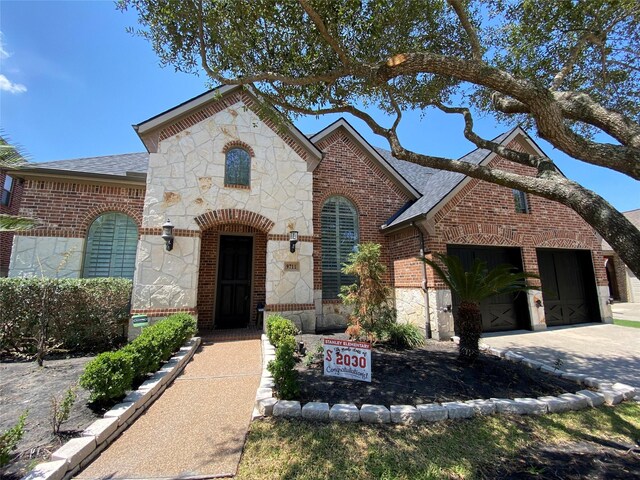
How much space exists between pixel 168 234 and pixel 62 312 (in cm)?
280

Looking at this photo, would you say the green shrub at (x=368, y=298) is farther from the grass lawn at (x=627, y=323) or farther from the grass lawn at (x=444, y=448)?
the grass lawn at (x=627, y=323)

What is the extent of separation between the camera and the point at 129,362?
4156mm

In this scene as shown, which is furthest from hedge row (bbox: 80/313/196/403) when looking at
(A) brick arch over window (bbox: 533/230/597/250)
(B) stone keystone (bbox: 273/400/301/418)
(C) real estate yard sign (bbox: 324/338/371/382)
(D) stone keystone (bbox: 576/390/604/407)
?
(A) brick arch over window (bbox: 533/230/597/250)

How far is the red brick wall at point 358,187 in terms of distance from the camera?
10359 mm

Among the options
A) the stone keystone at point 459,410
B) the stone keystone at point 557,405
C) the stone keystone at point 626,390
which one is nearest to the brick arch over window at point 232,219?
the stone keystone at point 459,410

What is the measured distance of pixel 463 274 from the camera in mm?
5734

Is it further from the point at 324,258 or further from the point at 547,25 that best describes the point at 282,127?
the point at 547,25

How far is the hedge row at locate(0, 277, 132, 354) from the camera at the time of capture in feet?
20.0

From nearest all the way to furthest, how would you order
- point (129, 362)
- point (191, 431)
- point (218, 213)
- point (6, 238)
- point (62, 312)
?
point (191, 431)
point (129, 362)
point (62, 312)
point (218, 213)
point (6, 238)

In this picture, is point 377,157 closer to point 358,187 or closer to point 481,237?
point 358,187

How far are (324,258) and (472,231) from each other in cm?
493

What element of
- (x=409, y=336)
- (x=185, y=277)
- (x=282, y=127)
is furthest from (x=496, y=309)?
(x=185, y=277)

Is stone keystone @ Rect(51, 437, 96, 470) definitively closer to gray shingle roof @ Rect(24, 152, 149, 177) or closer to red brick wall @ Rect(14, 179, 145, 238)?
red brick wall @ Rect(14, 179, 145, 238)

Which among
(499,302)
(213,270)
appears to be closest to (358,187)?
(213,270)
